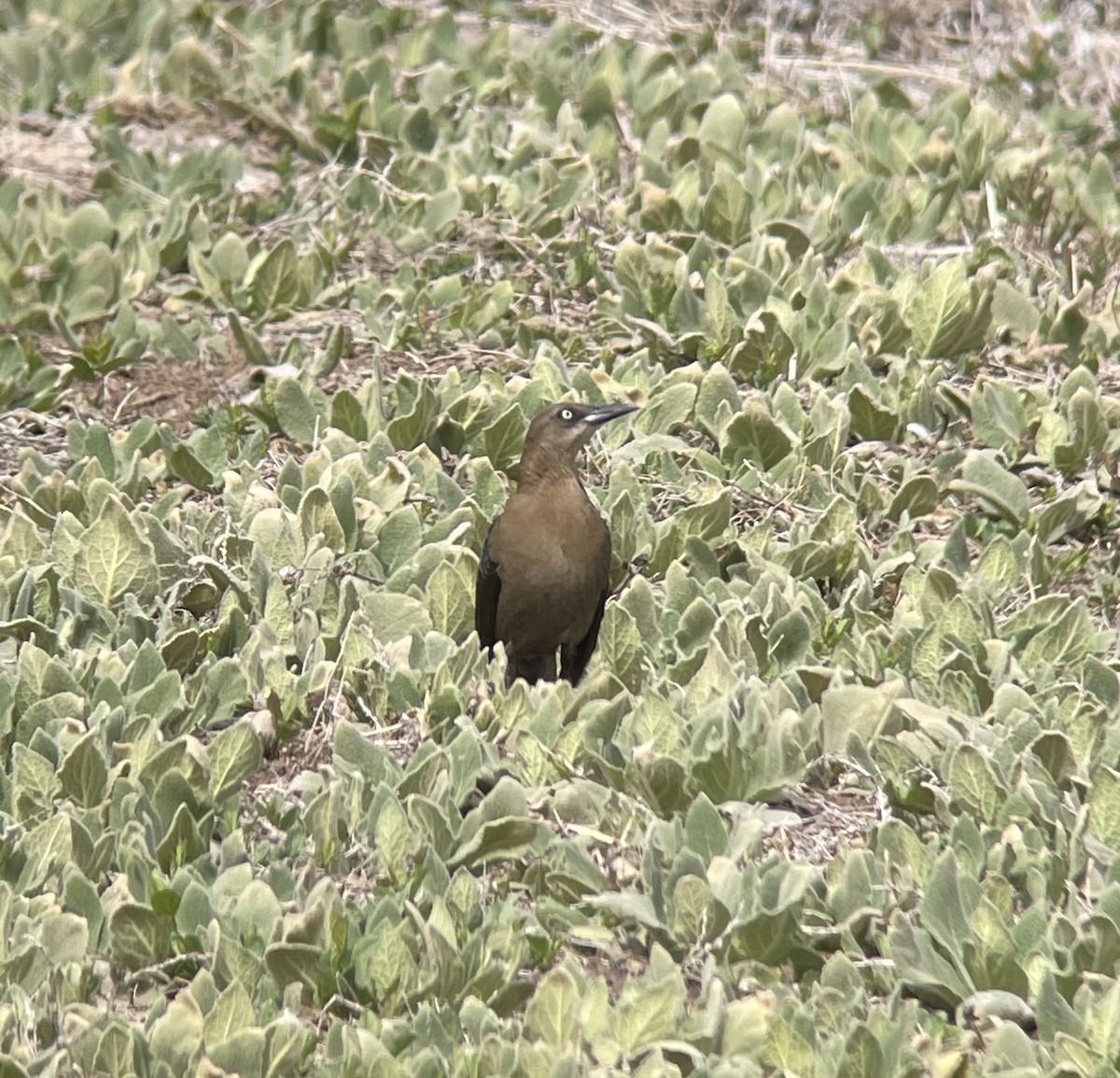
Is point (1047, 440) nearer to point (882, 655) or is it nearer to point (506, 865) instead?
point (882, 655)

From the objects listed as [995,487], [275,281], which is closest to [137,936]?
[995,487]

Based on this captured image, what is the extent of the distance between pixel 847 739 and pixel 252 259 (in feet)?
12.3

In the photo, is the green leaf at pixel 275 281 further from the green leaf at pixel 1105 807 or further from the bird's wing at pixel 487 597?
the green leaf at pixel 1105 807

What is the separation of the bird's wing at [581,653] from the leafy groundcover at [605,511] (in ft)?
0.76

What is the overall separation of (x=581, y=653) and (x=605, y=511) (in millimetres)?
461

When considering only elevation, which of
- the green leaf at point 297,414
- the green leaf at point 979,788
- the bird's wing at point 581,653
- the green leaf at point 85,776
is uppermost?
the green leaf at point 979,788

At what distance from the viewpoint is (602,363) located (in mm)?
6637

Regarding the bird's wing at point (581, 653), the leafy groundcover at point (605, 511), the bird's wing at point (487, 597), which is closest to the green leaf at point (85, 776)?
the leafy groundcover at point (605, 511)

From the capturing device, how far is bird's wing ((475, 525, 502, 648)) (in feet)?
17.7

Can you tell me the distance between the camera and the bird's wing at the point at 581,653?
557 centimetres

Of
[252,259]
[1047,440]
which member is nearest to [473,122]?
[252,259]

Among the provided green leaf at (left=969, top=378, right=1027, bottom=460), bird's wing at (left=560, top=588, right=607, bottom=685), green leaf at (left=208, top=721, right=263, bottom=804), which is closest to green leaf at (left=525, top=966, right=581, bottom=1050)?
green leaf at (left=208, top=721, right=263, bottom=804)

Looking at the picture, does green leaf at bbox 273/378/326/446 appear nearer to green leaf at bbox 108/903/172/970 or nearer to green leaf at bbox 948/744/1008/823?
green leaf at bbox 108/903/172/970

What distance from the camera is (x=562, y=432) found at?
5562 mm
